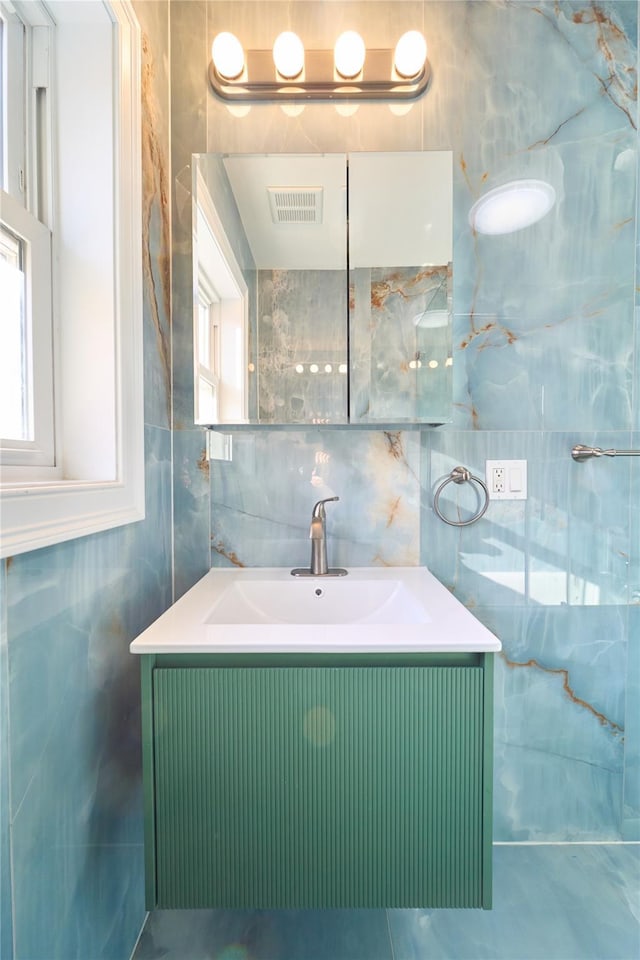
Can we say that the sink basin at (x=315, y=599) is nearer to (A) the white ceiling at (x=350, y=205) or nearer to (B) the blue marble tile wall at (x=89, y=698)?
(B) the blue marble tile wall at (x=89, y=698)

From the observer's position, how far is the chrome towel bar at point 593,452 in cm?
125

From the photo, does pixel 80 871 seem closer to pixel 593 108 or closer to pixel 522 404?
pixel 522 404

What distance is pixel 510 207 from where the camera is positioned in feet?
4.20

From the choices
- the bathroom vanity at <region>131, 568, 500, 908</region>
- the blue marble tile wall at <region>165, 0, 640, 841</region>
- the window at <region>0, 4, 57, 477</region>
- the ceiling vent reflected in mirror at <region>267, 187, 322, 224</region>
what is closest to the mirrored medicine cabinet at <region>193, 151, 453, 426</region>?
the ceiling vent reflected in mirror at <region>267, 187, 322, 224</region>

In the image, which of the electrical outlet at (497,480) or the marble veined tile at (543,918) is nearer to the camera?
the marble veined tile at (543,918)

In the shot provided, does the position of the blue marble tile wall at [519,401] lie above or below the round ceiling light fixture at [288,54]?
below

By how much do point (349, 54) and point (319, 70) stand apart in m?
0.09

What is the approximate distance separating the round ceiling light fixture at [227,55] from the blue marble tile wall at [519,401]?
0.25 ft

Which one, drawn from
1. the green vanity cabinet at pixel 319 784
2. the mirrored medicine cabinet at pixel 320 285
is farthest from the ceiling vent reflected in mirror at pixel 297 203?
the green vanity cabinet at pixel 319 784

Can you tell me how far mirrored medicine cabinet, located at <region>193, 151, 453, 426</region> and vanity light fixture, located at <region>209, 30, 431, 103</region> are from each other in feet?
0.75

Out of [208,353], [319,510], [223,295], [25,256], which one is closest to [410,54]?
[223,295]

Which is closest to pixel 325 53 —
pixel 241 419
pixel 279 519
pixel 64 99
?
pixel 64 99

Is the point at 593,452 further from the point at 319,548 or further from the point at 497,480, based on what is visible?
the point at 319,548

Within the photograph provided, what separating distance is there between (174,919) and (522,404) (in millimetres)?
1603
